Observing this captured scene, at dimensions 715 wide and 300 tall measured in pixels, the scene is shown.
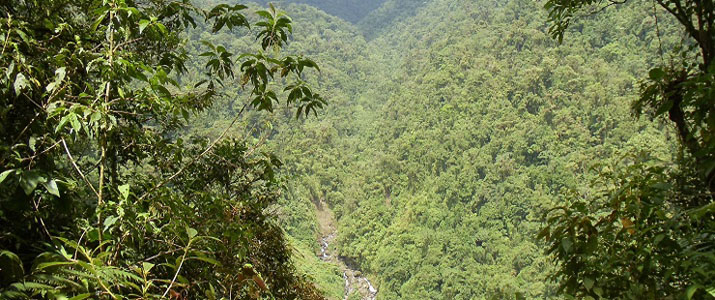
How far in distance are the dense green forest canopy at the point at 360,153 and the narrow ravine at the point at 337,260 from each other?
0.12 metres

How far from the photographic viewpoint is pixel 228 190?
2701 mm

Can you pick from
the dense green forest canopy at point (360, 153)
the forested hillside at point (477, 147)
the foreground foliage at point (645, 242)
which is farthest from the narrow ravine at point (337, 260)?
the foreground foliage at point (645, 242)

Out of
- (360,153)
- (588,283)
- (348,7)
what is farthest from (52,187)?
(348,7)

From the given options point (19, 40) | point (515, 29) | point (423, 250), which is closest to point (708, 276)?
point (19, 40)

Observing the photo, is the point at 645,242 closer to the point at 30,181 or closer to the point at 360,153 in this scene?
the point at 30,181

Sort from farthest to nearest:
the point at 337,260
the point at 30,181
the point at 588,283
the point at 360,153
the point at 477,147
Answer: the point at 360,153 < the point at 477,147 < the point at 337,260 < the point at 588,283 < the point at 30,181

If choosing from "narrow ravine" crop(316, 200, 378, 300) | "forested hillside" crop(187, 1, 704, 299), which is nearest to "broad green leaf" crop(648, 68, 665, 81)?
"forested hillside" crop(187, 1, 704, 299)

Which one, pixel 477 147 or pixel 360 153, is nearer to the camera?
pixel 477 147

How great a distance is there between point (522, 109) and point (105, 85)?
26.9 metres

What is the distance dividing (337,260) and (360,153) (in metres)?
10.2

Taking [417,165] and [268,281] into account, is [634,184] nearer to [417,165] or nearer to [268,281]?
[268,281]

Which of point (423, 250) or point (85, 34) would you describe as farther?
point (423, 250)

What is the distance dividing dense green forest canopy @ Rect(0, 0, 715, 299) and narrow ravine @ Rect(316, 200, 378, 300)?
12cm

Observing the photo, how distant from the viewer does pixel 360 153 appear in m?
34.0
